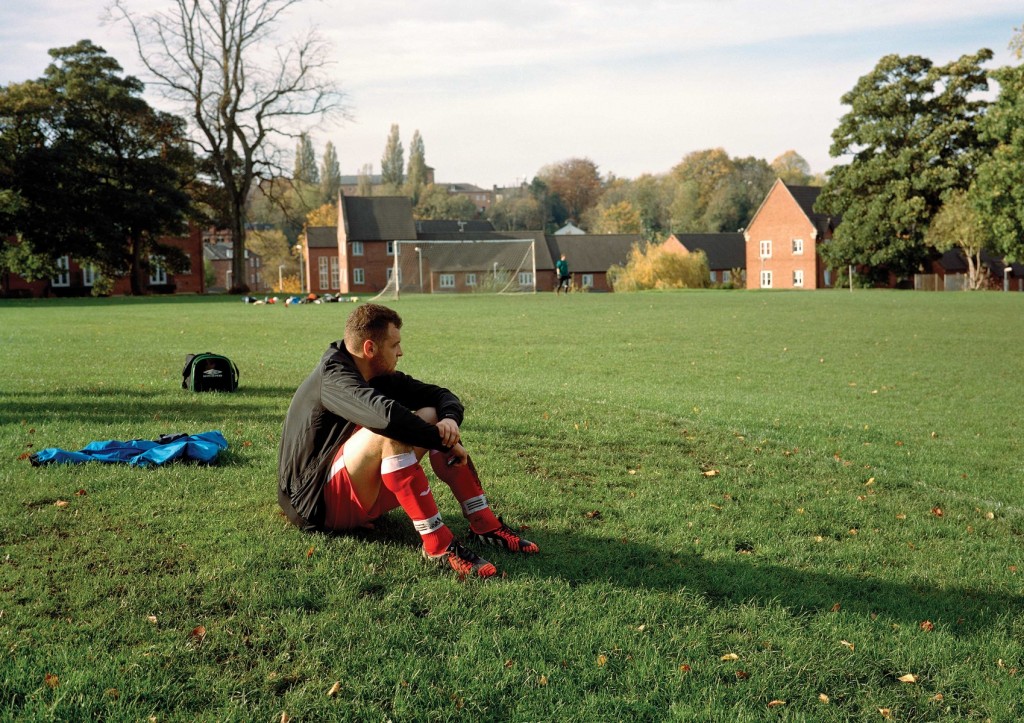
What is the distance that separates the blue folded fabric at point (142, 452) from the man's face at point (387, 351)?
8.26ft

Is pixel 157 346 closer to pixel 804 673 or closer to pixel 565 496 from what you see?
pixel 565 496

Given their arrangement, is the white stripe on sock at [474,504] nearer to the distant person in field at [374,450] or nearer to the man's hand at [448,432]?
the distant person in field at [374,450]

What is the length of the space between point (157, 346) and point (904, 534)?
14.7 metres

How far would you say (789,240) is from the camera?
7406 cm

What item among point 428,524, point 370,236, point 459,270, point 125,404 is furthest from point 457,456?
point 370,236

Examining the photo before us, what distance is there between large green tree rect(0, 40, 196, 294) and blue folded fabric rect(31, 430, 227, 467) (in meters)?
43.7

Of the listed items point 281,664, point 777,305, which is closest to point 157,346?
point 281,664

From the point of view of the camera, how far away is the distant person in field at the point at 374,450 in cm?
446

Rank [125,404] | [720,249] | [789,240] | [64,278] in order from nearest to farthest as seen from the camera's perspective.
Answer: [125,404]
[64,278]
[789,240]
[720,249]

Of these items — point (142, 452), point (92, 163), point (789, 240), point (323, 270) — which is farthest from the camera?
point (323, 270)

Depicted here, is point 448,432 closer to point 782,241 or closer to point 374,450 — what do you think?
point 374,450

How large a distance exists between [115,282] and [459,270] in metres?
27.1

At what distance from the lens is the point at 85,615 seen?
4.01 metres

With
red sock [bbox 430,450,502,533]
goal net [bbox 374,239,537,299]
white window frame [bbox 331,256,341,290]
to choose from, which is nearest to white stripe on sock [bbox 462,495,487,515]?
red sock [bbox 430,450,502,533]
